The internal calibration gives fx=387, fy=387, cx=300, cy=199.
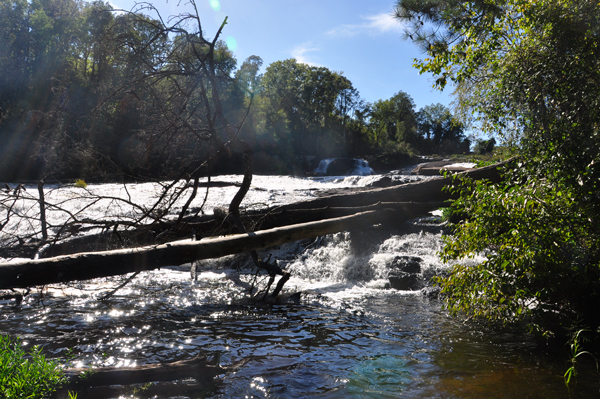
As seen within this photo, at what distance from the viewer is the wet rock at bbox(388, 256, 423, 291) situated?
8477 mm

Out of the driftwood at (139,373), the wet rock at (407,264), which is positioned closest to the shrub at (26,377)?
the driftwood at (139,373)

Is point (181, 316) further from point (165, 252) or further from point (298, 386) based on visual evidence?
point (298, 386)

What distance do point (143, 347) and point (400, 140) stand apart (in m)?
82.3

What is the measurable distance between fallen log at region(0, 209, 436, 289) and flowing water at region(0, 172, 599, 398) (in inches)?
36.6

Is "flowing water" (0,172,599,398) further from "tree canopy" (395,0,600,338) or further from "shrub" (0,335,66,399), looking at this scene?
"tree canopy" (395,0,600,338)

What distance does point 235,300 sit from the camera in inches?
295

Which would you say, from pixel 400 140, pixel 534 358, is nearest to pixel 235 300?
Result: pixel 534 358

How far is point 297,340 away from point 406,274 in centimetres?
414

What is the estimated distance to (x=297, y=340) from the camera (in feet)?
17.4

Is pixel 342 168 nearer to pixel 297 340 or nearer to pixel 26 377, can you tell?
pixel 297 340

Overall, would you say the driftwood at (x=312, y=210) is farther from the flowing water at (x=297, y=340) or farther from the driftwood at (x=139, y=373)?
the driftwood at (x=139, y=373)

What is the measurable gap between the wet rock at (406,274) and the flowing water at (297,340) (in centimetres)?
19

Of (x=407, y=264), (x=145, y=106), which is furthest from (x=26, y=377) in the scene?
(x=407, y=264)

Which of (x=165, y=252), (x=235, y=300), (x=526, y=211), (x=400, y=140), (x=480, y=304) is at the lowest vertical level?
(x=235, y=300)
